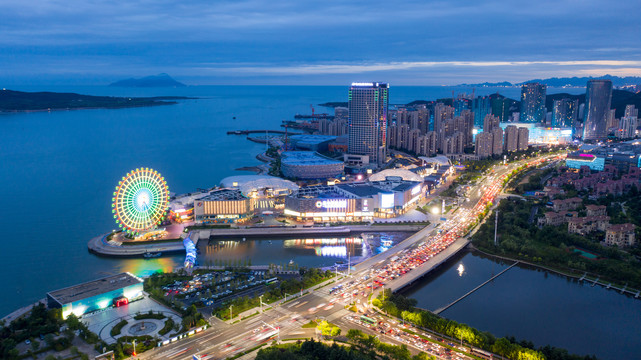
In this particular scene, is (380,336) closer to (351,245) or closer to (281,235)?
(351,245)

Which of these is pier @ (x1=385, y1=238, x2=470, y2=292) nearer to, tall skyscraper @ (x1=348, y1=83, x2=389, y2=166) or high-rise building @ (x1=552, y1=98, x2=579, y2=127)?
tall skyscraper @ (x1=348, y1=83, x2=389, y2=166)


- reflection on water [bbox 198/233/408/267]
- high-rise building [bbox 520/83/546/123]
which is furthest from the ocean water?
high-rise building [bbox 520/83/546/123]

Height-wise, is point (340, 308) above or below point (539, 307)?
above

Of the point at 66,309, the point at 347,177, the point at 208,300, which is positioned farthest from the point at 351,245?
the point at 347,177

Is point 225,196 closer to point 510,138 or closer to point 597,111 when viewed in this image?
point 510,138

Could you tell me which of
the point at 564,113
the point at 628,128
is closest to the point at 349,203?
the point at 628,128
